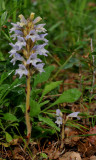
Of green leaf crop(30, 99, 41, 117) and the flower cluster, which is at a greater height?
the flower cluster

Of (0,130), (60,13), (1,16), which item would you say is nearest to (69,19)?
(60,13)

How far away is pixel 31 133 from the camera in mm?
2467

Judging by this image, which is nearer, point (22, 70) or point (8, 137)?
point (22, 70)

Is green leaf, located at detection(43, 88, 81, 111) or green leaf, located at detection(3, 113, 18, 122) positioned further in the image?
green leaf, located at detection(43, 88, 81, 111)

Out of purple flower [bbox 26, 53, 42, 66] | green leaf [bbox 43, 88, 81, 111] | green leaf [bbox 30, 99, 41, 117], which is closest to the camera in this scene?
purple flower [bbox 26, 53, 42, 66]

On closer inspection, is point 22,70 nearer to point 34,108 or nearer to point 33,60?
point 33,60

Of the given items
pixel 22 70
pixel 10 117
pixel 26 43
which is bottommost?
pixel 10 117

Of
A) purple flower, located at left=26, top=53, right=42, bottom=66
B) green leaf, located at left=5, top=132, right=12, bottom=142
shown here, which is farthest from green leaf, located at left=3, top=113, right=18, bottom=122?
purple flower, located at left=26, top=53, right=42, bottom=66

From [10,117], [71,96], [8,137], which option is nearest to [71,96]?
[71,96]

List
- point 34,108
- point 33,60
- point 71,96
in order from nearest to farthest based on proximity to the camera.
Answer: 1. point 33,60
2. point 34,108
3. point 71,96

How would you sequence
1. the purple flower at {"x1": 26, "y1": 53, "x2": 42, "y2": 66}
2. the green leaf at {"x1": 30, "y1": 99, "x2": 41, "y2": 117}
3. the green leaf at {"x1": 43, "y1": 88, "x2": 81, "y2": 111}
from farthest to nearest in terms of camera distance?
the green leaf at {"x1": 43, "y1": 88, "x2": 81, "y2": 111}, the green leaf at {"x1": 30, "y1": 99, "x2": 41, "y2": 117}, the purple flower at {"x1": 26, "y1": 53, "x2": 42, "y2": 66}

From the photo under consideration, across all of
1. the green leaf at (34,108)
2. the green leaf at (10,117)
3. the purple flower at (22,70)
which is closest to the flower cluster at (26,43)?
the purple flower at (22,70)

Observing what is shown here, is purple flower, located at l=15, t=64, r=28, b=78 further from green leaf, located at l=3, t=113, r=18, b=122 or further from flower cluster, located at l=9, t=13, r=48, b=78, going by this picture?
green leaf, located at l=3, t=113, r=18, b=122

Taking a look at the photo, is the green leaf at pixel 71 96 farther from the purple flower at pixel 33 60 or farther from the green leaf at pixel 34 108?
the purple flower at pixel 33 60
